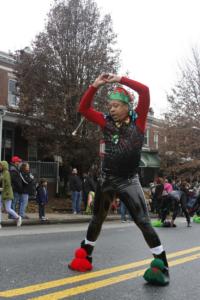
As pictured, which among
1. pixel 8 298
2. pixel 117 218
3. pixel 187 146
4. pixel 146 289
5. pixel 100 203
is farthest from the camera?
pixel 187 146

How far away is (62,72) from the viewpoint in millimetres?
22891

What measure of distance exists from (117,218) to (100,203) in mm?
13725

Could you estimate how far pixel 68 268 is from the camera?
5062 millimetres

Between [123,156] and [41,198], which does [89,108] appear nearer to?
[123,156]

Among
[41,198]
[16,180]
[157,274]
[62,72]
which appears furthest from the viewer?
[62,72]

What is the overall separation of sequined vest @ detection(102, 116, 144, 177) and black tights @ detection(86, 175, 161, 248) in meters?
0.10

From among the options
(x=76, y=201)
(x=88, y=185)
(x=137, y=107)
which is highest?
(x=137, y=107)

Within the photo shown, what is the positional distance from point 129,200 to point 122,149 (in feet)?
1.66

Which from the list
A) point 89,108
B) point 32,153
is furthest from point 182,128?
point 89,108

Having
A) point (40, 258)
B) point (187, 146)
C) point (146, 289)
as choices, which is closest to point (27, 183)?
point (40, 258)

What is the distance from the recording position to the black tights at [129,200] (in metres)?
4.59

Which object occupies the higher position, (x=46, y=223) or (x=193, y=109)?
(x=193, y=109)

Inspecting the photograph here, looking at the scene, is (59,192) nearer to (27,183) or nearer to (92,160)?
(92,160)

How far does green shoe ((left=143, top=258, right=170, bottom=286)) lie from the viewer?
4.35m
